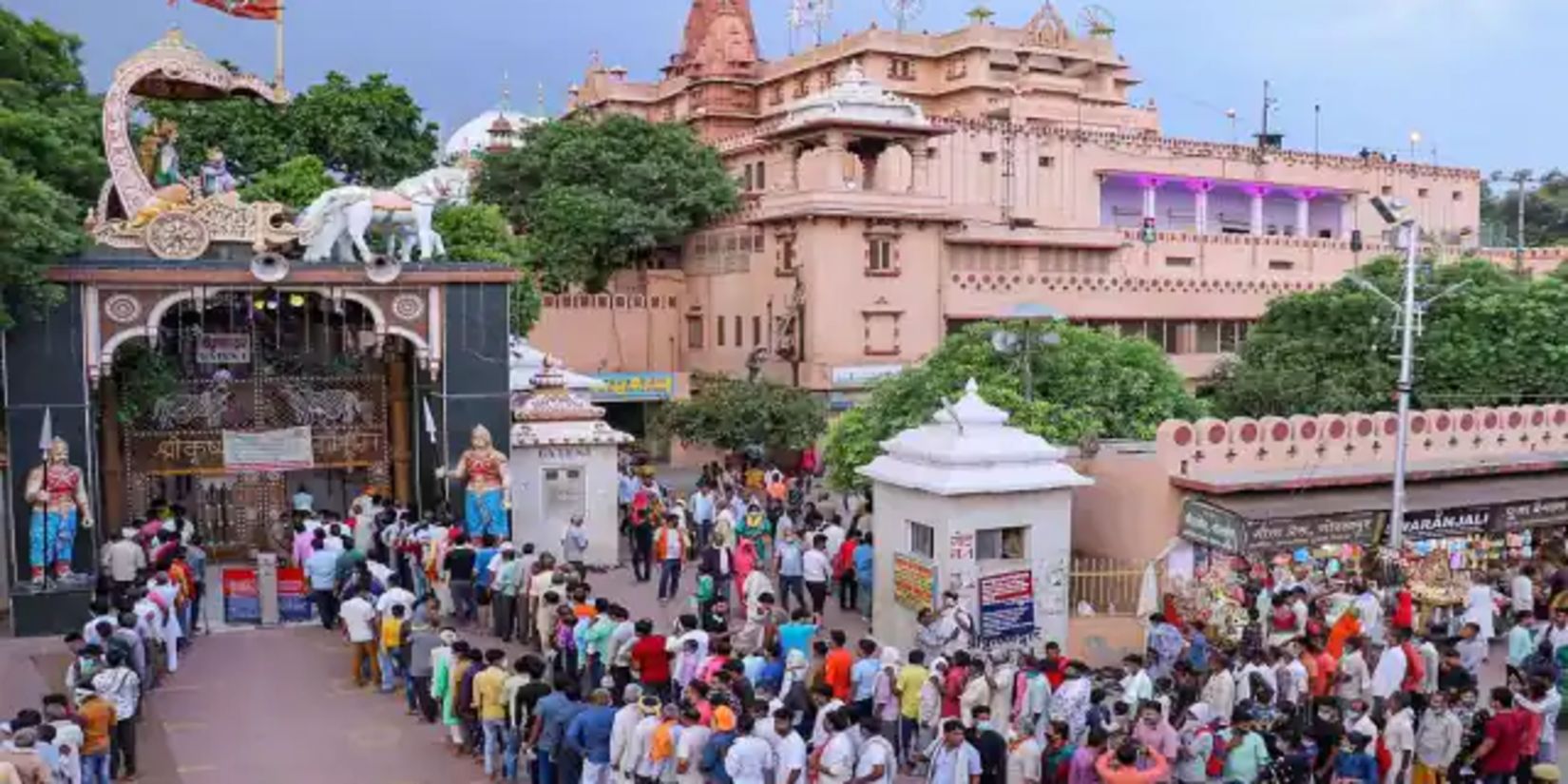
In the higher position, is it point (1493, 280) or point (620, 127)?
point (620, 127)

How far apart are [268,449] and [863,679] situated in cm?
1187

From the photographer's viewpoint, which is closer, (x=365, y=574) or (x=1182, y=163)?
(x=365, y=574)

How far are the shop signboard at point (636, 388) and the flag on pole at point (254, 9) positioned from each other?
48.6 ft

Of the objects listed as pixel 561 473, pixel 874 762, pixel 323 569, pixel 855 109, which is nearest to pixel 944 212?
pixel 855 109

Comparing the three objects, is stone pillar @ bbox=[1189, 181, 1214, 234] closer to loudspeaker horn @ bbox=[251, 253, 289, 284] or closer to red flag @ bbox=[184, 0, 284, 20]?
red flag @ bbox=[184, 0, 284, 20]

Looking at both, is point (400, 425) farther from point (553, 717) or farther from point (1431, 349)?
point (1431, 349)

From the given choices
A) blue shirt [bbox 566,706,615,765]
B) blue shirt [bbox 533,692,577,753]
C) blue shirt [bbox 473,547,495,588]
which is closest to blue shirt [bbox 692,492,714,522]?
blue shirt [bbox 473,547,495,588]

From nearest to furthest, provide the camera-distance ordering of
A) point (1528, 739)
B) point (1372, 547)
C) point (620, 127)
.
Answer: point (1528, 739) → point (1372, 547) → point (620, 127)

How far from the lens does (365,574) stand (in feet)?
46.6

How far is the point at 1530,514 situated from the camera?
17719 mm

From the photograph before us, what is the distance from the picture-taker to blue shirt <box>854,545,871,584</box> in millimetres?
16609

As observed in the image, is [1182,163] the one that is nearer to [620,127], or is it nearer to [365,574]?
[620,127]

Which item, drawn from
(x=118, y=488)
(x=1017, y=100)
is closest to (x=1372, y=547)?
(x=118, y=488)

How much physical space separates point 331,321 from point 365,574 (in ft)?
26.2
